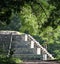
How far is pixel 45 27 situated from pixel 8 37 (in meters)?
6.82

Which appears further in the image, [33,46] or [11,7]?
[33,46]

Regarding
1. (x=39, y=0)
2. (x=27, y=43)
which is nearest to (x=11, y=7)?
(x=39, y=0)

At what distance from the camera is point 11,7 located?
4.40 m

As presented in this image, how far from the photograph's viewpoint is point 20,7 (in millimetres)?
4430

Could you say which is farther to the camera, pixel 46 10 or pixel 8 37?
pixel 8 37

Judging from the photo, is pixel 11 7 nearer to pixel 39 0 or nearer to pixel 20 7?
pixel 20 7

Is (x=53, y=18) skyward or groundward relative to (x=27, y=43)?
skyward

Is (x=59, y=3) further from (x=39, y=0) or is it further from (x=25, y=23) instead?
(x=25, y=23)

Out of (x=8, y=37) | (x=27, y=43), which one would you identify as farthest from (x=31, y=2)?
(x=27, y=43)

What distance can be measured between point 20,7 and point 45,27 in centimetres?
64

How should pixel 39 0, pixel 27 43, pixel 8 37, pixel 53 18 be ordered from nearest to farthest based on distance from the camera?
pixel 39 0
pixel 53 18
pixel 8 37
pixel 27 43

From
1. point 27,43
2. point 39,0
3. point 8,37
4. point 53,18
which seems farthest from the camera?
point 27,43

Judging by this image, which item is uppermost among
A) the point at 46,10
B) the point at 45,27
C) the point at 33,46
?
the point at 46,10

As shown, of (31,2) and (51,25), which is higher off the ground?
(31,2)
